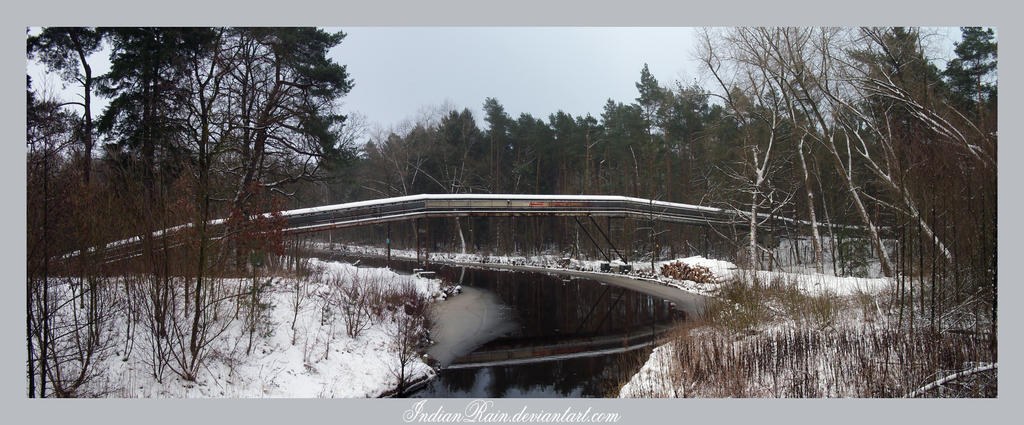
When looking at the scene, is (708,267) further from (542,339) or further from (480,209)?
(480,209)

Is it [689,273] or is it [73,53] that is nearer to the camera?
[73,53]

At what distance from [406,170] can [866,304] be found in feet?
115

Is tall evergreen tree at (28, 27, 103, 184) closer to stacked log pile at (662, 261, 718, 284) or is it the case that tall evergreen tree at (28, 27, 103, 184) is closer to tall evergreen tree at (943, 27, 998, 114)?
tall evergreen tree at (943, 27, 998, 114)

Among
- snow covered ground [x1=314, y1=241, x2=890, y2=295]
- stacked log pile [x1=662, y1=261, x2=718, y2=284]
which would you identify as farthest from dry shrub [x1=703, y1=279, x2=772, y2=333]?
stacked log pile [x1=662, y1=261, x2=718, y2=284]

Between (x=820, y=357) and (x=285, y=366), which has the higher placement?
(x=820, y=357)

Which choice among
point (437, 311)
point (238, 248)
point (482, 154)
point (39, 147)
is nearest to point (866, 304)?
point (437, 311)

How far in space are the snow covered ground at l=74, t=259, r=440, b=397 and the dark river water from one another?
3.58 ft

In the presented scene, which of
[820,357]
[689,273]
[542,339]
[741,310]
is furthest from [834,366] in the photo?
[689,273]

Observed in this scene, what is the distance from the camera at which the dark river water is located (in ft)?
29.9

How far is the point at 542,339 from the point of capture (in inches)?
488

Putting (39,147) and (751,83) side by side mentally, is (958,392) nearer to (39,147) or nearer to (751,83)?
(39,147)

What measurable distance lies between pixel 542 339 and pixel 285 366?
20.1 ft

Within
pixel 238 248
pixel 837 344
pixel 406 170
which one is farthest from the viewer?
pixel 406 170

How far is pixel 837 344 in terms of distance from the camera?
8078 millimetres
